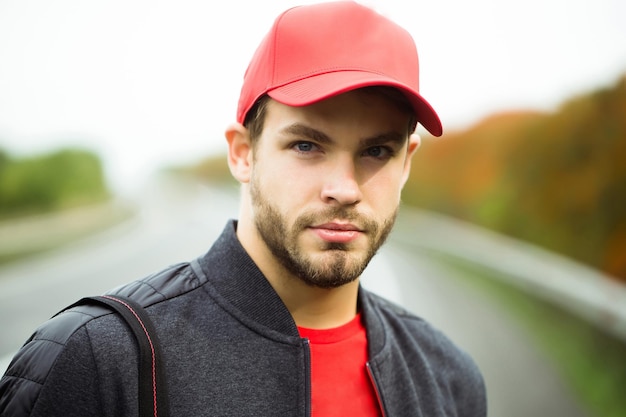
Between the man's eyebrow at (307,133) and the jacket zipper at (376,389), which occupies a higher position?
the man's eyebrow at (307,133)

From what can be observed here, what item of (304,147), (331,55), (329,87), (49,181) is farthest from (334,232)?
(49,181)

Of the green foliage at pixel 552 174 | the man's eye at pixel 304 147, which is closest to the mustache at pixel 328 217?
the man's eye at pixel 304 147

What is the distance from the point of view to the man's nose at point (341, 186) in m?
1.73

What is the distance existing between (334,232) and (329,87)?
382 mm

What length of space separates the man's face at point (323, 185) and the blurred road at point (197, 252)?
3690 mm

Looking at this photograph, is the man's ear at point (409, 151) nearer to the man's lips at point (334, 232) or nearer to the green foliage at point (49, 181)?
the man's lips at point (334, 232)

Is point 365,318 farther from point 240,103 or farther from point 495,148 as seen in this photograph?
point 495,148

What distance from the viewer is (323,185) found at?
5.75ft

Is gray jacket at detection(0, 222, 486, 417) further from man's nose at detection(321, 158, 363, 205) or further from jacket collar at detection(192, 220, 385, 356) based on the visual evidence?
man's nose at detection(321, 158, 363, 205)

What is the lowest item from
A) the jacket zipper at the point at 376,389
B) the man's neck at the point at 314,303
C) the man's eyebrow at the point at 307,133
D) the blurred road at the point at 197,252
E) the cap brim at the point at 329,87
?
the blurred road at the point at 197,252

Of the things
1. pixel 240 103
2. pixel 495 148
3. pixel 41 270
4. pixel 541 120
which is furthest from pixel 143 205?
pixel 240 103

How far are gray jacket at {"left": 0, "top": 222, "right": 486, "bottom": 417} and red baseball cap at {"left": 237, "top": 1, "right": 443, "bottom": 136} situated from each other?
474 mm

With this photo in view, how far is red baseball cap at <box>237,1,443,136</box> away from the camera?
5.77 feet

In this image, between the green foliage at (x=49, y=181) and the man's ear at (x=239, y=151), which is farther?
the green foliage at (x=49, y=181)
